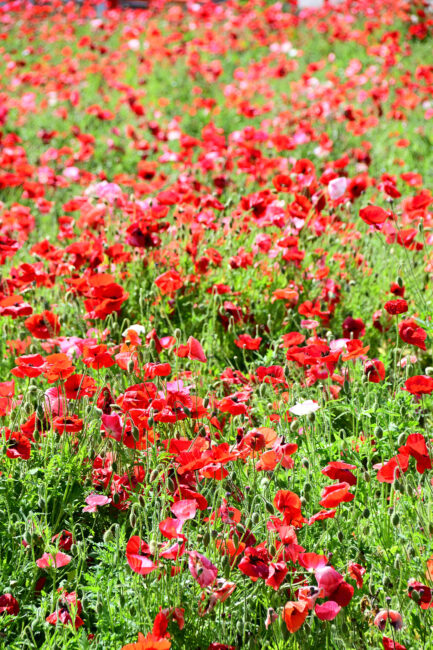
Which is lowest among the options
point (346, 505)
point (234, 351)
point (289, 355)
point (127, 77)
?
point (127, 77)

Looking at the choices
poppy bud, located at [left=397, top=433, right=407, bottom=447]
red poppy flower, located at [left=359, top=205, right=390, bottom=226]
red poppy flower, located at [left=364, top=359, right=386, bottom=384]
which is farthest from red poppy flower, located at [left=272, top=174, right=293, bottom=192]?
poppy bud, located at [left=397, top=433, right=407, bottom=447]

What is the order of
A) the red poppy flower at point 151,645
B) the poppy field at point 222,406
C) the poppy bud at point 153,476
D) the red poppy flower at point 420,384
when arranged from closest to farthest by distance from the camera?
1. the red poppy flower at point 151,645
2. the poppy field at point 222,406
3. the poppy bud at point 153,476
4. the red poppy flower at point 420,384

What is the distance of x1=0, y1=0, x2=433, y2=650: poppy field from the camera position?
1619mm

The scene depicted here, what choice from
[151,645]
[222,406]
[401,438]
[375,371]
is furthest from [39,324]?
[151,645]

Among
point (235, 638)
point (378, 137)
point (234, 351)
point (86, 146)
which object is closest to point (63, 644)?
point (235, 638)

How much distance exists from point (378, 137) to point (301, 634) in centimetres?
499

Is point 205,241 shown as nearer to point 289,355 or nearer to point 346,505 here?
point 289,355

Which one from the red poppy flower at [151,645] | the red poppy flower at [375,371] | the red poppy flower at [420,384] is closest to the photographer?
the red poppy flower at [151,645]

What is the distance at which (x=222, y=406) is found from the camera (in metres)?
1.96

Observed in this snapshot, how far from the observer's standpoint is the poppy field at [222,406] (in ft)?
5.31

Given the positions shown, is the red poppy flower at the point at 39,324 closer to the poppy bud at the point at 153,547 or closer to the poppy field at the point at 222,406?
the poppy field at the point at 222,406

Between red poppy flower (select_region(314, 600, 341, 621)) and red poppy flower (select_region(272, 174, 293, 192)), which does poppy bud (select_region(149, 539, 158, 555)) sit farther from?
red poppy flower (select_region(272, 174, 293, 192))

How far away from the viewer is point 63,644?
1.57 metres

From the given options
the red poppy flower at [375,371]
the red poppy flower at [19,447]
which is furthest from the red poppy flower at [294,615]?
the red poppy flower at [375,371]
